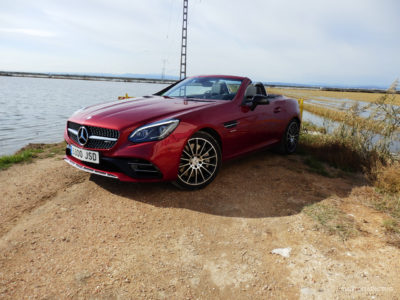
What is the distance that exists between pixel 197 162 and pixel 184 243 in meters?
1.25

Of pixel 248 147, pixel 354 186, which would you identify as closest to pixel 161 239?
pixel 248 147

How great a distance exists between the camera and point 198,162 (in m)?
3.79

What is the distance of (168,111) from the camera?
3680 mm

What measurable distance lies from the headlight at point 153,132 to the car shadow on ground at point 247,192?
2.53 feet

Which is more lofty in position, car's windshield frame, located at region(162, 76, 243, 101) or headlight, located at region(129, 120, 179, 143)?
car's windshield frame, located at region(162, 76, 243, 101)

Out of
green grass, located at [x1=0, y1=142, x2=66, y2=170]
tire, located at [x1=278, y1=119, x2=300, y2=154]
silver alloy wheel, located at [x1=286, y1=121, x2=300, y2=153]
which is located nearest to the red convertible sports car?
tire, located at [x1=278, y1=119, x2=300, y2=154]

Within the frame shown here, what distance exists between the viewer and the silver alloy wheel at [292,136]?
581 centimetres

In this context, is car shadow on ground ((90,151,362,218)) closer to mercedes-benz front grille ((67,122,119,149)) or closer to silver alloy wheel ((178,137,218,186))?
silver alloy wheel ((178,137,218,186))

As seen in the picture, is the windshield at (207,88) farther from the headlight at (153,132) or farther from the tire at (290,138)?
the tire at (290,138)

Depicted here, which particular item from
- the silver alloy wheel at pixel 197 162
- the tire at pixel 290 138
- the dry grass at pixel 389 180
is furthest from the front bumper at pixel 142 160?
the dry grass at pixel 389 180

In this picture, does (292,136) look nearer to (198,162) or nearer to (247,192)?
(247,192)

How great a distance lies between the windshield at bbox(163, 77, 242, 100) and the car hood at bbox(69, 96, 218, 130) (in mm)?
407

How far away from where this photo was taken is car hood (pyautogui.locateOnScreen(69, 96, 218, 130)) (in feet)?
11.4

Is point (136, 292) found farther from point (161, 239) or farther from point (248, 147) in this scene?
point (248, 147)
